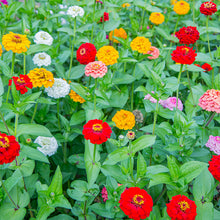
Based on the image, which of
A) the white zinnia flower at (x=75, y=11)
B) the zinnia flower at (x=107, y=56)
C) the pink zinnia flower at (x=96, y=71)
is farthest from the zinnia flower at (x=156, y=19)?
the pink zinnia flower at (x=96, y=71)

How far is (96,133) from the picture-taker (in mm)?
1428

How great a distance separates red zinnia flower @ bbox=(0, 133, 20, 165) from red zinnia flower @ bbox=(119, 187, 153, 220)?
598 millimetres

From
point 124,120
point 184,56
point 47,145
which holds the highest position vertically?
point 184,56

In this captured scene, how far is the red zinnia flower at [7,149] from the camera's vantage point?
1.22 metres

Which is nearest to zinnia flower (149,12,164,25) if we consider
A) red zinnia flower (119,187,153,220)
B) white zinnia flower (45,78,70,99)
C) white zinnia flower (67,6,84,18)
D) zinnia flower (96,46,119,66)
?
white zinnia flower (67,6,84,18)

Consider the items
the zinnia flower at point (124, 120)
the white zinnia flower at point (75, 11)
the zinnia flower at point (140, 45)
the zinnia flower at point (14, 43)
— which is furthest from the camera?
the white zinnia flower at point (75, 11)

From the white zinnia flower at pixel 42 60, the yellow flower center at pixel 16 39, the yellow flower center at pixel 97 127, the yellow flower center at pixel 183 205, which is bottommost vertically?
the yellow flower center at pixel 183 205

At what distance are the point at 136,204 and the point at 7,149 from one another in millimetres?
696

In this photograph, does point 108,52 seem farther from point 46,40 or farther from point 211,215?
point 211,215

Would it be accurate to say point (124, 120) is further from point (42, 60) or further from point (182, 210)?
point (42, 60)

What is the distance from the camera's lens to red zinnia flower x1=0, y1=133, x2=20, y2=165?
4.01 ft

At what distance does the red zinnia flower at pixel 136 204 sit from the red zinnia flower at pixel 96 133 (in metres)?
0.33

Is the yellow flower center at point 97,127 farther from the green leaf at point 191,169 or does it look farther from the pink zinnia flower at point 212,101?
the pink zinnia flower at point 212,101

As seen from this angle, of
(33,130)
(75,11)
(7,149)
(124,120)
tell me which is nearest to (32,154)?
(33,130)
